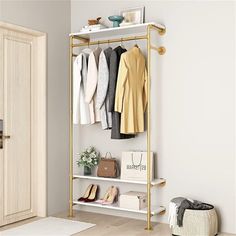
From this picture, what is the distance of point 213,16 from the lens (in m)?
4.48

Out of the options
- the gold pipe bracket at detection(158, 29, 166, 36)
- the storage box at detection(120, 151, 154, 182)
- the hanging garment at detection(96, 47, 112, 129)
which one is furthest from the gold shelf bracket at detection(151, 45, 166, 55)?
the storage box at detection(120, 151, 154, 182)

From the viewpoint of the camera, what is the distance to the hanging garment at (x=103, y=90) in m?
4.73

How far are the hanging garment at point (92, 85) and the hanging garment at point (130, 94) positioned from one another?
1.08ft

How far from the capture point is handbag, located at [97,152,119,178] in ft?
16.1

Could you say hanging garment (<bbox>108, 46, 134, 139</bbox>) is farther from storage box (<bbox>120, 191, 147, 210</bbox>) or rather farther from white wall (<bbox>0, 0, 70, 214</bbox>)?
white wall (<bbox>0, 0, 70, 214</bbox>)

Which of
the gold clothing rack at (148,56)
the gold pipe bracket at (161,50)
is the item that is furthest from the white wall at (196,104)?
the gold clothing rack at (148,56)

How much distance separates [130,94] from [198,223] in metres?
1.46

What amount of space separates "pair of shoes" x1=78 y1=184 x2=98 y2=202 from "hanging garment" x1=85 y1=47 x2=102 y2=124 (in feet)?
2.75

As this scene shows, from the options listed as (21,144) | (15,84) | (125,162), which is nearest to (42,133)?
(21,144)

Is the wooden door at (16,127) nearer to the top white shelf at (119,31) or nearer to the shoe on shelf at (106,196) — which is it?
the top white shelf at (119,31)

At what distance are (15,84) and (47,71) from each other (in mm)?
479

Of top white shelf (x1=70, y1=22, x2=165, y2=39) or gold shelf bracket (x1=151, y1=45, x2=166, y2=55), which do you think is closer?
top white shelf (x1=70, y1=22, x2=165, y2=39)

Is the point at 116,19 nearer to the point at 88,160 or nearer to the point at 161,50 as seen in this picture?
the point at 161,50

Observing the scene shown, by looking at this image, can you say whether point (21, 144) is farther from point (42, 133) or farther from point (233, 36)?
point (233, 36)
